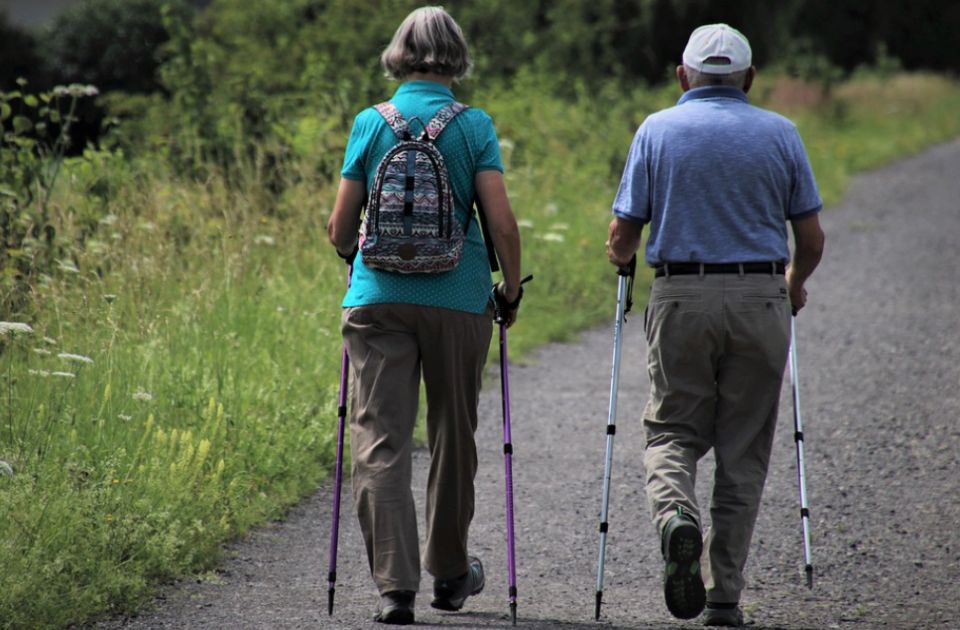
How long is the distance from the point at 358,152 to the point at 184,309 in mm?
3402

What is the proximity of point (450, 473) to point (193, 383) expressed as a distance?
7.85ft

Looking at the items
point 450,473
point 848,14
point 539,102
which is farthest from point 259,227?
point 848,14

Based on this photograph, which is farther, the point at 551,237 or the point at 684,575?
the point at 551,237

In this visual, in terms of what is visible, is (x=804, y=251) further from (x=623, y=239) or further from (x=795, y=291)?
(x=623, y=239)

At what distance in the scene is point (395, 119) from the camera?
4488 millimetres

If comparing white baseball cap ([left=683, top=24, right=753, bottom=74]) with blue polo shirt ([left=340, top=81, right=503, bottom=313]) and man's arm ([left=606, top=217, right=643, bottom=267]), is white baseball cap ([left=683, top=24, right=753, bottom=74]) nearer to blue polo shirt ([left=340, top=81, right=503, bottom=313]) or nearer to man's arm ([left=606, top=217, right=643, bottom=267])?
man's arm ([left=606, top=217, right=643, bottom=267])

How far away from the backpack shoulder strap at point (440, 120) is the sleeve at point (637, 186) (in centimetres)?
58

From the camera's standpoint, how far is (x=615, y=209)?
471cm

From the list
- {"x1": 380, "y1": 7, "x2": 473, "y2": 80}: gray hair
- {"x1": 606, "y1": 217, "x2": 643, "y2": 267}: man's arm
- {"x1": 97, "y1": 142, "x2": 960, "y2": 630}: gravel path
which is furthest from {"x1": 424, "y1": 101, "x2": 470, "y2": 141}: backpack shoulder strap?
{"x1": 97, "y1": 142, "x2": 960, "y2": 630}: gravel path

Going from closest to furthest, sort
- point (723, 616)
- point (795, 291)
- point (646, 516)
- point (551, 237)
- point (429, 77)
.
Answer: point (429, 77)
point (723, 616)
point (795, 291)
point (646, 516)
point (551, 237)

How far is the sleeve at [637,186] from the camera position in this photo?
4.59 metres

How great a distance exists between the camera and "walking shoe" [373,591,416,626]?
14.9 ft

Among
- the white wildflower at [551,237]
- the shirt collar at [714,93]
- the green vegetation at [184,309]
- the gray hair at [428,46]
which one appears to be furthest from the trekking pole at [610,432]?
the white wildflower at [551,237]

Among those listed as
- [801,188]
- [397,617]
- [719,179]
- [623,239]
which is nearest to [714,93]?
[719,179]
